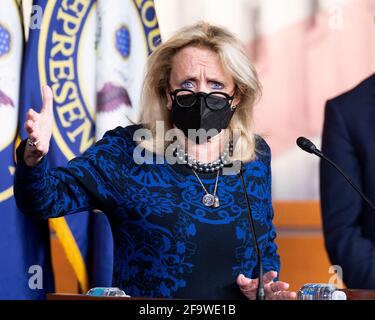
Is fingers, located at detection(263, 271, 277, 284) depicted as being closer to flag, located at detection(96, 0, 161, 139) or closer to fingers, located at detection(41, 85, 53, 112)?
fingers, located at detection(41, 85, 53, 112)

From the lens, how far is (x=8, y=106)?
9.71 ft

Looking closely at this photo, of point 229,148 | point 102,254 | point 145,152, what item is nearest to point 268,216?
point 229,148

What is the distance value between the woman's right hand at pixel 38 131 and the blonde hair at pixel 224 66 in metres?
0.58

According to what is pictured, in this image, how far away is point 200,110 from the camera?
2623 millimetres

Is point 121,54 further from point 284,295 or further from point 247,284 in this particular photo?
point 284,295

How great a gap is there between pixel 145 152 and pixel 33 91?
58 centimetres

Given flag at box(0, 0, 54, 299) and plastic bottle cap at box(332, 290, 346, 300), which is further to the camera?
flag at box(0, 0, 54, 299)

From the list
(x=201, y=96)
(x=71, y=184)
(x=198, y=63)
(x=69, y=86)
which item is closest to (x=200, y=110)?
(x=201, y=96)

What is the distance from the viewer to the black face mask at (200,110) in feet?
8.63

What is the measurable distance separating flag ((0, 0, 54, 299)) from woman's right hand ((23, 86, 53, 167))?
0.76 metres

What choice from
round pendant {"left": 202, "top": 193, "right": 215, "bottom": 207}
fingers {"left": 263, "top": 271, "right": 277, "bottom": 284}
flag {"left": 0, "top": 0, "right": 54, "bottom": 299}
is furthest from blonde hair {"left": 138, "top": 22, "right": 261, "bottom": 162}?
fingers {"left": 263, "top": 271, "right": 277, "bottom": 284}

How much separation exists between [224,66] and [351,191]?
3.06 ft

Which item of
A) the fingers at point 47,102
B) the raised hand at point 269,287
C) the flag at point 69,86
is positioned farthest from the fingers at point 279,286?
the flag at point 69,86

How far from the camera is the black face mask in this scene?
2.63 metres
